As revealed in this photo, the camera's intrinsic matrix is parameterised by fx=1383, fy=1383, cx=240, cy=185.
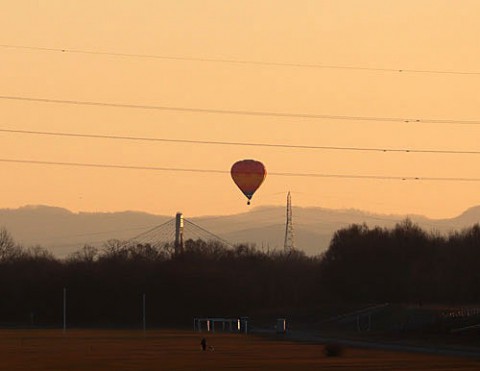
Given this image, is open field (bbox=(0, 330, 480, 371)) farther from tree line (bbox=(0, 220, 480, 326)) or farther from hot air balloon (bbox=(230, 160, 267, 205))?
tree line (bbox=(0, 220, 480, 326))

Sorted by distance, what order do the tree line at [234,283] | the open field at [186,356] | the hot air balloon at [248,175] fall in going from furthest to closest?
the tree line at [234,283] < the hot air balloon at [248,175] < the open field at [186,356]

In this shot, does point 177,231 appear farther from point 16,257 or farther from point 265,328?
point 265,328

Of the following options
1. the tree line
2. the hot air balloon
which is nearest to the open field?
the hot air balloon

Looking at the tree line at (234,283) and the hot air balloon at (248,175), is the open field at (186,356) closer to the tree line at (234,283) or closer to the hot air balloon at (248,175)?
the hot air balloon at (248,175)

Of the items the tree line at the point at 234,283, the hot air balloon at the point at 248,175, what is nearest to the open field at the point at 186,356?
the hot air balloon at the point at 248,175

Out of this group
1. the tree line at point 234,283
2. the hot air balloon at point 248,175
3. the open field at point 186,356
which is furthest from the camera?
the tree line at point 234,283

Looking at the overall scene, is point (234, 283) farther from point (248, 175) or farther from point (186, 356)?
point (186, 356)

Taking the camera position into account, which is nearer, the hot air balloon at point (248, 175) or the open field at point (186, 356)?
the open field at point (186, 356)
